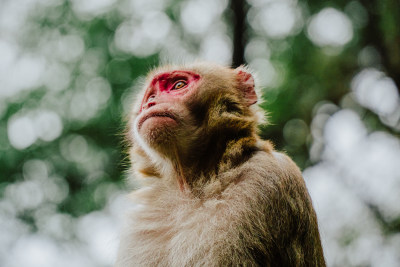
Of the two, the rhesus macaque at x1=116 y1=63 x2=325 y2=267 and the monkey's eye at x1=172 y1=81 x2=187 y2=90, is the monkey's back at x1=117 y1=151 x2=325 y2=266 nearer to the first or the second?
Answer: the rhesus macaque at x1=116 y1=63 x2=325 y2=267

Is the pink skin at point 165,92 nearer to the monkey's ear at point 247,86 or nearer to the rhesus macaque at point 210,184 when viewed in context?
the rhesus macaque at point 210,184

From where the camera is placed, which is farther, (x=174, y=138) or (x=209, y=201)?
(x=174, y=138)

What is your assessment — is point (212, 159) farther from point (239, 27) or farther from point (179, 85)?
point (239, 27)

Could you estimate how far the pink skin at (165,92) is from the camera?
3496mm

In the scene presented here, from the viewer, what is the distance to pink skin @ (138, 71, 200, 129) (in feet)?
11.5

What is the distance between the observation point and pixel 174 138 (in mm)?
3514

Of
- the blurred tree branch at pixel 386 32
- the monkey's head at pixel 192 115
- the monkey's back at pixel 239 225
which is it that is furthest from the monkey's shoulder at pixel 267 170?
the blurred tree branch at pixel 386 32

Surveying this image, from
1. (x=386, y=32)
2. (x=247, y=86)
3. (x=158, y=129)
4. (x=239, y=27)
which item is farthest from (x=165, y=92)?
(x=239, y=27)

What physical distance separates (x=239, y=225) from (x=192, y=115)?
42.4 inches

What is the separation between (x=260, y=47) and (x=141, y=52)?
2321 mm

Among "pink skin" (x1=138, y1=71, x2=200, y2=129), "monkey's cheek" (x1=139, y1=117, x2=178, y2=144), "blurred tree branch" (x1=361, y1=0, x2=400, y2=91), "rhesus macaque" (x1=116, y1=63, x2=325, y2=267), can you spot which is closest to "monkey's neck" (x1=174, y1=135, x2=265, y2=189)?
"rhesus macaque" (x1=116, y1=63, x2=325, y2=267)

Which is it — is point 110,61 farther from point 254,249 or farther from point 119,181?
Result: point 254,249

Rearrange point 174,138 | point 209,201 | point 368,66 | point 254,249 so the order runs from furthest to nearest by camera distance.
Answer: point 368,66 → point 174,138 → point 209,201 → point 254,249

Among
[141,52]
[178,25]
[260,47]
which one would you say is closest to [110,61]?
[141,52]
